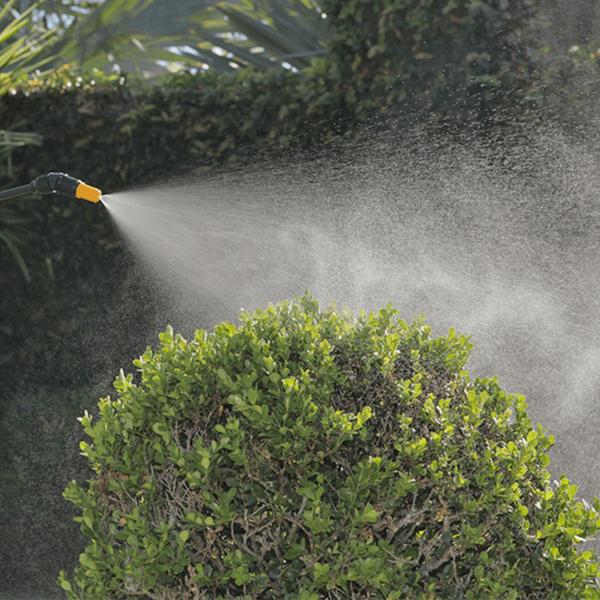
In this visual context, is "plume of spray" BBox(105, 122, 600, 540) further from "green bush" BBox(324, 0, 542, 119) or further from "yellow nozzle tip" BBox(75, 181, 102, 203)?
"yellow nozzle tip" BBox(75, 181, 102, 203)

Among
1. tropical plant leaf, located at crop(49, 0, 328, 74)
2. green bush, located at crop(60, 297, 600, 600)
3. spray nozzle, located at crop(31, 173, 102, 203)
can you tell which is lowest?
green bush, located at crop(60, 297, 600, 600)

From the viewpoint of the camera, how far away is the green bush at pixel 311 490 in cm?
258

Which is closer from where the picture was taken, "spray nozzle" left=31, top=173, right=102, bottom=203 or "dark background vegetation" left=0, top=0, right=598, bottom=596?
"spray nozzle" left=31, top=173, right=102, bottom=203

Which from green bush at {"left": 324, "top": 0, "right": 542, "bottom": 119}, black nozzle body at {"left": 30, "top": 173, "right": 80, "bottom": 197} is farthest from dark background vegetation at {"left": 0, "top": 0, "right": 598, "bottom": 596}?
black nozzle body at {"left": 30, "top": 173, "right": 80, "bottom": 197}

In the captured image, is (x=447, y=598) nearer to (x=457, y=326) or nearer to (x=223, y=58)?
(x=457, y=326)

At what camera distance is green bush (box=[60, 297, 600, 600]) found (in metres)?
2.58

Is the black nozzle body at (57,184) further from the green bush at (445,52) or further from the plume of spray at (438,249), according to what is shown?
the green bush at (445,52)

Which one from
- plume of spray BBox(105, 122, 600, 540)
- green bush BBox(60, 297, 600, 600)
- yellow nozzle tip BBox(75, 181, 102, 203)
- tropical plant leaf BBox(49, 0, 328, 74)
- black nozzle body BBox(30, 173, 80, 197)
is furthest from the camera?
tropical plant leaf BBox(49, 0, 328, 74)

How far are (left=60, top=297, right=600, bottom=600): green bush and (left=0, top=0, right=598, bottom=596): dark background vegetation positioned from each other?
266cm

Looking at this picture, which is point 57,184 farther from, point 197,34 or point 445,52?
point 197,34

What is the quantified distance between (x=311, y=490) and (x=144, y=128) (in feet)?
12.1

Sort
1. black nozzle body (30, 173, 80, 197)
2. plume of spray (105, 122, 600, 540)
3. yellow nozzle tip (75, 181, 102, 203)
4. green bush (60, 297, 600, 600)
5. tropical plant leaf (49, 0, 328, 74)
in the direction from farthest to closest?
tropical plant leaf (49, 0, 328, 74), plume of spray (105, 122, 600, 540), black nozzle body (30, 173, 80, 197), yellow nozzle tip (75, 181, 102, 203), green bush (60, 297, 600, 600)

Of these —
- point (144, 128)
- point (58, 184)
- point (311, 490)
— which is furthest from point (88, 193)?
point (144, 128)

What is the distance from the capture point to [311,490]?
256 cm
